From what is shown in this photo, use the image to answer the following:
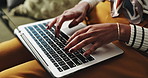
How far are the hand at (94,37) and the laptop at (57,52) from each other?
0.10 feet

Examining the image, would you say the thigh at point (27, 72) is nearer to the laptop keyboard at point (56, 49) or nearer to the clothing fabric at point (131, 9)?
the laptop keyboard at point (56, 49)

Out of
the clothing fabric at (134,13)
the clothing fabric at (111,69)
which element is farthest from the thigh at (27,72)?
the clothing fabric at (134,13)

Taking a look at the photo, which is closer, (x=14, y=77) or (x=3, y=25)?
(x=14, y=77)

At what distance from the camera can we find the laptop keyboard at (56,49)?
721 mm

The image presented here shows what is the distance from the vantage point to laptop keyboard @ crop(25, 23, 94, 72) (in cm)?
72

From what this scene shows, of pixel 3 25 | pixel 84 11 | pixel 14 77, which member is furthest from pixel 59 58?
pixel 3 25

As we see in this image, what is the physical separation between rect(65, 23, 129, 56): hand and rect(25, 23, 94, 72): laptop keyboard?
0.03 m

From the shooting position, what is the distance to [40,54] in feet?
2.53

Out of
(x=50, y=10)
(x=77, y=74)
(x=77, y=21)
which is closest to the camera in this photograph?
(x=77, y=74)

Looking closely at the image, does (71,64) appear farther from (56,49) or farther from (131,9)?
(131,9)

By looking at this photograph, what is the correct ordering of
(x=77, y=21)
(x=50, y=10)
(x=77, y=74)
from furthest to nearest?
(x=50, y=10)
(x=77, y=21)
(x=77, y=74)

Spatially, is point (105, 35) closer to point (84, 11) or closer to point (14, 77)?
point (84, 11)

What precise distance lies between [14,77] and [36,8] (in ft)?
2.36

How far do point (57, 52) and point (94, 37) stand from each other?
0.14 m
